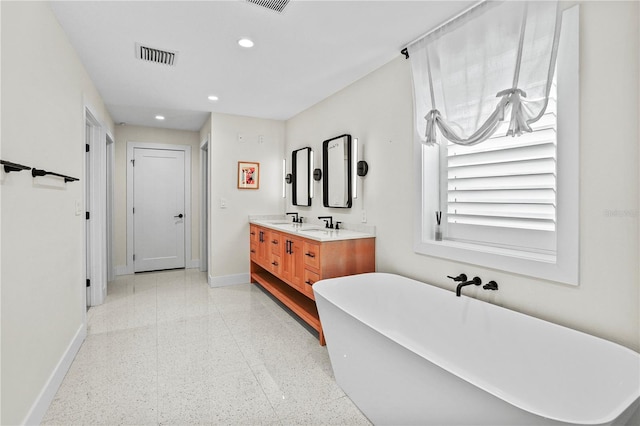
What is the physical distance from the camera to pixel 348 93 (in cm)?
331

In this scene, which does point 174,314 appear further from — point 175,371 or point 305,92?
point 305,92

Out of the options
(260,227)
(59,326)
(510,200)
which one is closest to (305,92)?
(260,227)

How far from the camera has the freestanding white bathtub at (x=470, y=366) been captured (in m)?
1.15

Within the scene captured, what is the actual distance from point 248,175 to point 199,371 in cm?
288

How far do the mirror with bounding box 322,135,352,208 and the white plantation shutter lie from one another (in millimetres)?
1079

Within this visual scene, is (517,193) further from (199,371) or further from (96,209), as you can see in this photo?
(96,209)

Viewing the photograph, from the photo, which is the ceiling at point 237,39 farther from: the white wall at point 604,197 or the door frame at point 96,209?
the white wall at point 604,197

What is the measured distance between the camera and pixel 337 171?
3422mm

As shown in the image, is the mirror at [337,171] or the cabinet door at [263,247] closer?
the mirror at [337,171]

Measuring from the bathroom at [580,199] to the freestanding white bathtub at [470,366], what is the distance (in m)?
0.17

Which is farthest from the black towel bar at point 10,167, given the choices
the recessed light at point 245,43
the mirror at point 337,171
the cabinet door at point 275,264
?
the mirror at point 337,171

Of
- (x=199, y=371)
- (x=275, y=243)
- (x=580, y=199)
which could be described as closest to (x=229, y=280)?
(x=275, y=243)

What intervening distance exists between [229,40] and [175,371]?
2461mm

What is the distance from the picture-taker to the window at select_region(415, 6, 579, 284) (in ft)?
5.18
